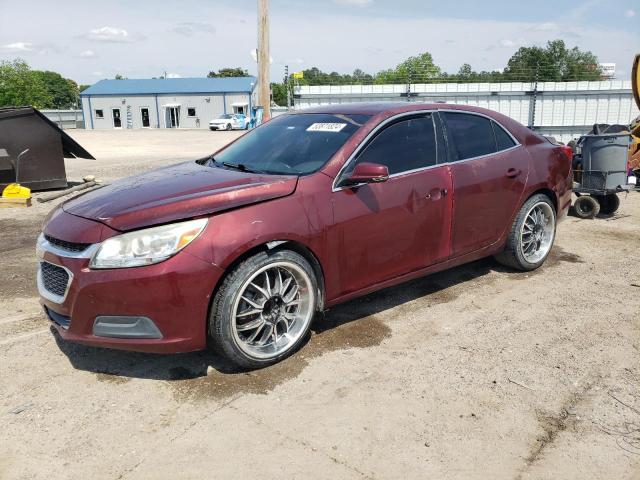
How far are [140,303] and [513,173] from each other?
3.43 m

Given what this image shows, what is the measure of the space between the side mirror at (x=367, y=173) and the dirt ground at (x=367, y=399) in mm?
1139

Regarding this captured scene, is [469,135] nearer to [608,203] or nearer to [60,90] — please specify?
[608,203]

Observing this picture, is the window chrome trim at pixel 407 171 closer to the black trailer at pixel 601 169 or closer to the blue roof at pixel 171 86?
the black trailer at pixel 601 169

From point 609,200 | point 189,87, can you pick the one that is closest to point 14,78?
point 189,87

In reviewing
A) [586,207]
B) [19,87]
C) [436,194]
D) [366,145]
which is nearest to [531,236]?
[436,194]

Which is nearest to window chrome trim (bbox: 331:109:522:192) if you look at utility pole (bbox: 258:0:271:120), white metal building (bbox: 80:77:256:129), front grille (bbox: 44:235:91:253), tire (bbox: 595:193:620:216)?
front grille (bbox: 44:235:91:253)

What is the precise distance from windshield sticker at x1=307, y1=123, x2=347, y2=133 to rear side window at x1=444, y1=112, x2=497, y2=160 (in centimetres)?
99

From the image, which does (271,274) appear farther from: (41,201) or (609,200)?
(41,201)

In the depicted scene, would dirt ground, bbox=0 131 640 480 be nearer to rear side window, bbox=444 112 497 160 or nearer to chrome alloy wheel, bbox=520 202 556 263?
chrome alloy wheel, bbox=520 202 556 263

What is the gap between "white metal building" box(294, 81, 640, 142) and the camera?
14.6 metres

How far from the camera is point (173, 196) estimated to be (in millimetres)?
3352

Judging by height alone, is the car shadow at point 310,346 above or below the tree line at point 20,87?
below

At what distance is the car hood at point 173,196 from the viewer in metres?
3.16

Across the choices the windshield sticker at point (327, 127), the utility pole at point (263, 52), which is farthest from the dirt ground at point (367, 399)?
the utility pole at point (263, 52)
